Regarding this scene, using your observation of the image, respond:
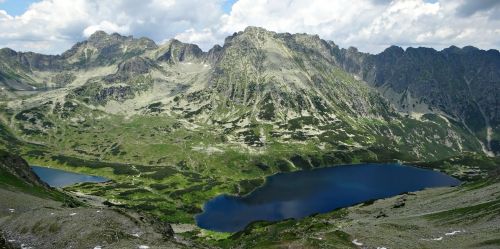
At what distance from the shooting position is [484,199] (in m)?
111

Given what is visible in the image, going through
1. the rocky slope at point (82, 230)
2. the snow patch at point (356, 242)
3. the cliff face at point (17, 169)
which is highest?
the cliff face at point (17, 169)

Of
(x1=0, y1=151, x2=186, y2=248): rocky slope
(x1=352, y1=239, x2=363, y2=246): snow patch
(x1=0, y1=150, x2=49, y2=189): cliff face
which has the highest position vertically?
(x1=0, y1=150, x2=49, y2=189): cliff face

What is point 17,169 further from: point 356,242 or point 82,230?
point 356,242

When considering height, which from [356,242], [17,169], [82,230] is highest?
[17,169]

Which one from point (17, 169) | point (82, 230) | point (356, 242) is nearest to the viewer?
point (82, 230)

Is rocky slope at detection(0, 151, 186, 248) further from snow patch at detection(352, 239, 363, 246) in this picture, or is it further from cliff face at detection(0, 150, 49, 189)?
cliff face at detection(0, 150, 49, 189)

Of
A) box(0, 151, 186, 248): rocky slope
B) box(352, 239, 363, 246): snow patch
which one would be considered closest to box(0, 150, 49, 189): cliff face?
box(0, 151, 186, 248): rocky slope

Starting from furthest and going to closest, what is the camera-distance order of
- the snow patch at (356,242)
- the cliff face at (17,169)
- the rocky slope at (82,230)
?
the cliff face at (17,169), the snow patch at (356,242), the rocky slope at (82,230)

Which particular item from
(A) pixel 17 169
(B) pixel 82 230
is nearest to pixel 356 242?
(B) pixel 82 230

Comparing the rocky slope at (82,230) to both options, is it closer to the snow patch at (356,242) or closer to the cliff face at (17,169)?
the snow patch at (356,242)

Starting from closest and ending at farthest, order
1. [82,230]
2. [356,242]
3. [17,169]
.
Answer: [82,230], [356,242], [17,169]

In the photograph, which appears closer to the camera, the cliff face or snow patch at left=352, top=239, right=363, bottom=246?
snow patch at left=352, top=239, right=363, bottom=246

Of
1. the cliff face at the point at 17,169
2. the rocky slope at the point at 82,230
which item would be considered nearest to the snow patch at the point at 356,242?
the rocky slope at the point at 82,230

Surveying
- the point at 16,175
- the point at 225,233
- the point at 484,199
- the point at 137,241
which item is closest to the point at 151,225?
the point at 137,241
